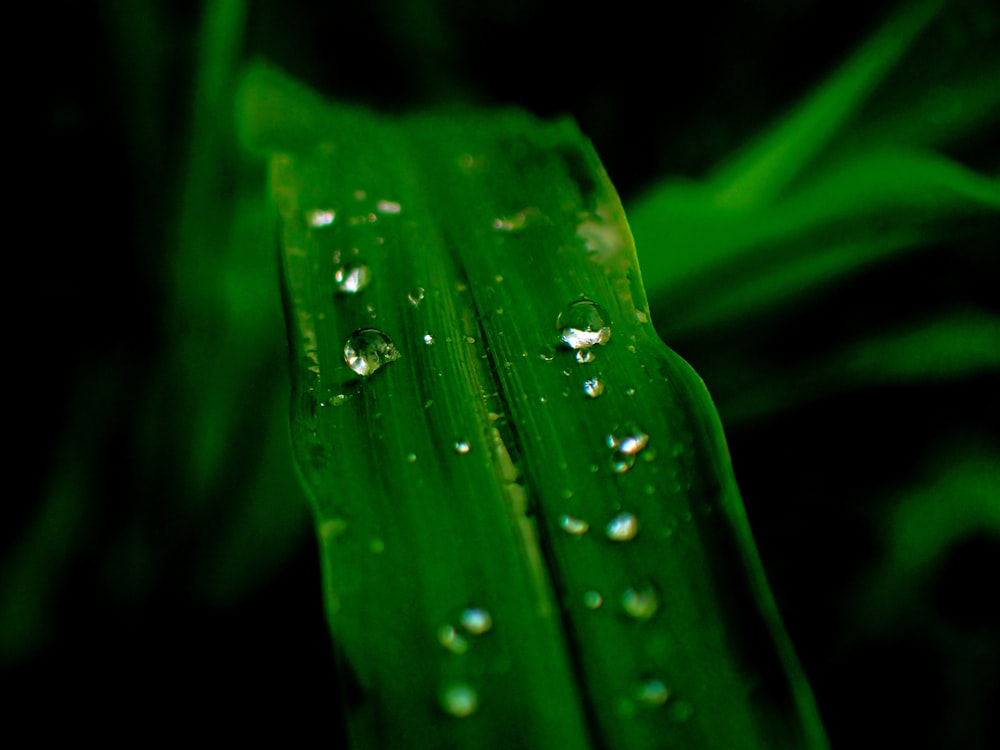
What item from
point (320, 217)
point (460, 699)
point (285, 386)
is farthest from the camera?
A: point (285, 386)

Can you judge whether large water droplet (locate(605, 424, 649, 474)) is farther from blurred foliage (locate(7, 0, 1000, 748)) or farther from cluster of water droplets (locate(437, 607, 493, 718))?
blurred foliage (locate(7, 0, 1000, 748))

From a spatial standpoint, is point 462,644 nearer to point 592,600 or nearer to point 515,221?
point 592,600

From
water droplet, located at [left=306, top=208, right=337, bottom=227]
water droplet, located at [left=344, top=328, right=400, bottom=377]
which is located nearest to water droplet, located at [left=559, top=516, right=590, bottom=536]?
water droplet, located at [left=344, top=328, right=400, bottom=377]

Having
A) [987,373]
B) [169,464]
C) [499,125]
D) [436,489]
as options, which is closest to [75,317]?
[169,464]

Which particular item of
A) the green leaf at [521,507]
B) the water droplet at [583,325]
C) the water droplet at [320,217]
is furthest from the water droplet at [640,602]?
the water droplet at [320,217]

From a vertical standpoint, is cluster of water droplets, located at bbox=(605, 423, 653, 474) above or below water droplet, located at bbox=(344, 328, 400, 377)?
below

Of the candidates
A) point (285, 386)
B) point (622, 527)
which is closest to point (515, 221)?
point (622, 527)
